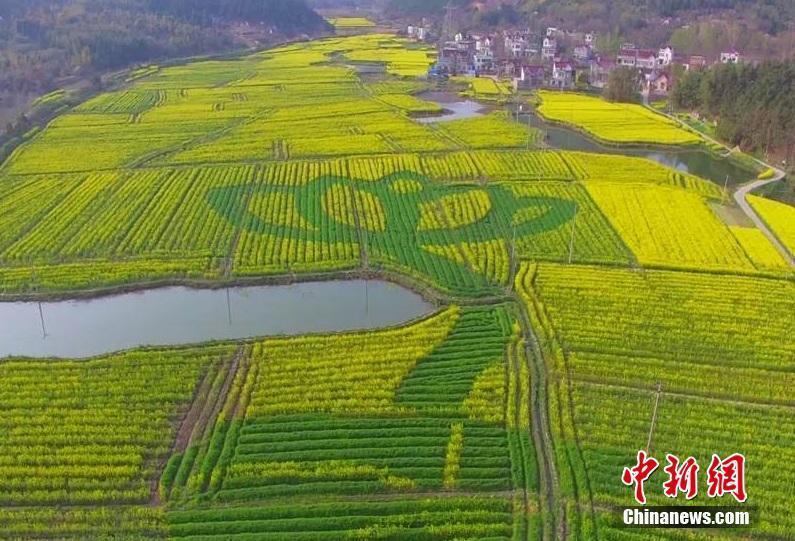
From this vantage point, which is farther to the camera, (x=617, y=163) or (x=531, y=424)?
(x=617, y=163)

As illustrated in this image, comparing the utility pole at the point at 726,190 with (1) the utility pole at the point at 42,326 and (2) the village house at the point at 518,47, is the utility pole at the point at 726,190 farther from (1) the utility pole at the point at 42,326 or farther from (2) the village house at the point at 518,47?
(2) the village house at the point at 518,47

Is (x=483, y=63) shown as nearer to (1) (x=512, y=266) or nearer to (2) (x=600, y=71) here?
(2) (x=600, y=71)

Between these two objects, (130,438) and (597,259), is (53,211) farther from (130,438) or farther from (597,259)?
(597,259)

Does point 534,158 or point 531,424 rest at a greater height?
point 534,158

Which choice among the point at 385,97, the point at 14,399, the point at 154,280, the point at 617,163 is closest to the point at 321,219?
the point at 154,280

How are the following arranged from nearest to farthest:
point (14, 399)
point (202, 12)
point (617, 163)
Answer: point (14, 399)
point (617, 163)
point (202, 12)

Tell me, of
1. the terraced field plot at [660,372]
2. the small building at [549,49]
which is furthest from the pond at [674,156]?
the small building at [549,49]
